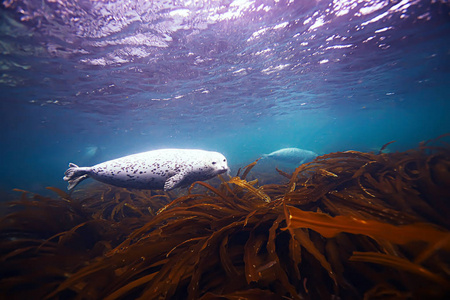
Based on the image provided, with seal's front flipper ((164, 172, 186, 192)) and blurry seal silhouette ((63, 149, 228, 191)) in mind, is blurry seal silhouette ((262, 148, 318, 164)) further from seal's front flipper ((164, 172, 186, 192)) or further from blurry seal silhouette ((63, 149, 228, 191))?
seal's front flipper ((164, 172, 186, 192))

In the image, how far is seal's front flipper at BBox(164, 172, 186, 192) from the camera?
2.83 m

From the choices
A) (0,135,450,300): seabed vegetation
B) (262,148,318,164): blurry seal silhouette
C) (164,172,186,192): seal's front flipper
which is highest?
(164,172,186,192): seal's front flipper

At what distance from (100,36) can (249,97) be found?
1320 centimetres

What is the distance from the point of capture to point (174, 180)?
9.64 ft

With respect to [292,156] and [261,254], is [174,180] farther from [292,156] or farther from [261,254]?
[292,156]

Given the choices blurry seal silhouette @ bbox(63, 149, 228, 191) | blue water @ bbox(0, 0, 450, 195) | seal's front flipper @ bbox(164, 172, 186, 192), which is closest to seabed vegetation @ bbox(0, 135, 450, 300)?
seal's front flipper @ bbox(164, 172, 186, 192)

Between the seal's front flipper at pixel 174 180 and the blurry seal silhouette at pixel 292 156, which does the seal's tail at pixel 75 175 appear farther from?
the blurry seal silhouette at pixel 292 156

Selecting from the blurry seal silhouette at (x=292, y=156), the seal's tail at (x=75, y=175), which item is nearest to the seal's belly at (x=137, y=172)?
the seal's tail at (x=75, y=175)

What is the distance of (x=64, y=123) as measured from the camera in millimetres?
20797

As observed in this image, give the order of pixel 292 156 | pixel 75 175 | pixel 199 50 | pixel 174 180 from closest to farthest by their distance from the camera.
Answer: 1. pixel 174 180
2. pixel 75 175
3. pixel 199 50
4. pixel 292 156

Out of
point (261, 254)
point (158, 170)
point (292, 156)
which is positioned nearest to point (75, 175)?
point (158, 170)

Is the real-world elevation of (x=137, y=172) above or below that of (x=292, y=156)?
above

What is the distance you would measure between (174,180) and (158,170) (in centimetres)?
37

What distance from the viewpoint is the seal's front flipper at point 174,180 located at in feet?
9.28
